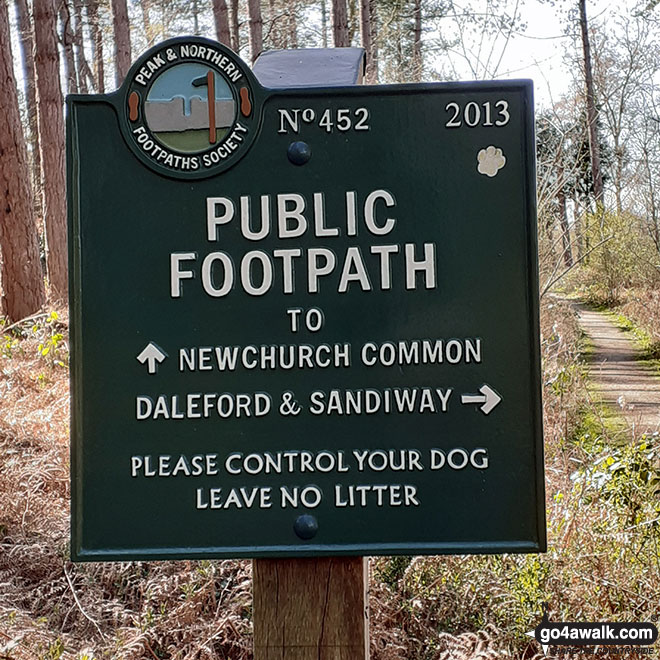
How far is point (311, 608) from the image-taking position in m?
2.29

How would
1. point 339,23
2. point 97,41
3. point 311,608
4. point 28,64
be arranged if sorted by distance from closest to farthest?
point 311,608, point 339,23, point 28,64, point 97,41

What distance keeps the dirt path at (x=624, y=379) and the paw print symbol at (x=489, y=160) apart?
156 inches

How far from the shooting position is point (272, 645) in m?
2.32

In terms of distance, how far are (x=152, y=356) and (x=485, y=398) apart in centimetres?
86

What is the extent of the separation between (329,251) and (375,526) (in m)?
0.71

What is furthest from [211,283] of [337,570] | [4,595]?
[4,595]

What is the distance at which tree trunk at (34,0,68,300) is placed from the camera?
13617mm

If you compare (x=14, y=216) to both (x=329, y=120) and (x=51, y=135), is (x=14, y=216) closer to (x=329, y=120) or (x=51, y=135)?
(x=51, y=135)

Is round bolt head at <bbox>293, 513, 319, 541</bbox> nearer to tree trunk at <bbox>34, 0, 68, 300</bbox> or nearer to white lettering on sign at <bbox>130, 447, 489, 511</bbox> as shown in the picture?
white lettering on sign at <bbox>130, 447, 489, 511</bbox>

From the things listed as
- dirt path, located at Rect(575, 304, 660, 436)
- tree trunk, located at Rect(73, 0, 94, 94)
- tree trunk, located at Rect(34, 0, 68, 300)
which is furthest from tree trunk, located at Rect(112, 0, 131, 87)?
dirt path, located at Rect(575, 304, 660, 436)

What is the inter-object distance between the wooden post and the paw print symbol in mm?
1074

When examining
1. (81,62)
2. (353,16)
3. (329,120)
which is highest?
(353,16)

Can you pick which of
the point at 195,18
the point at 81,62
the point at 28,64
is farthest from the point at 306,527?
the point at 195,18

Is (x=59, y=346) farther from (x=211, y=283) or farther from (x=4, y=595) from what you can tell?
(x=211, y=283)
